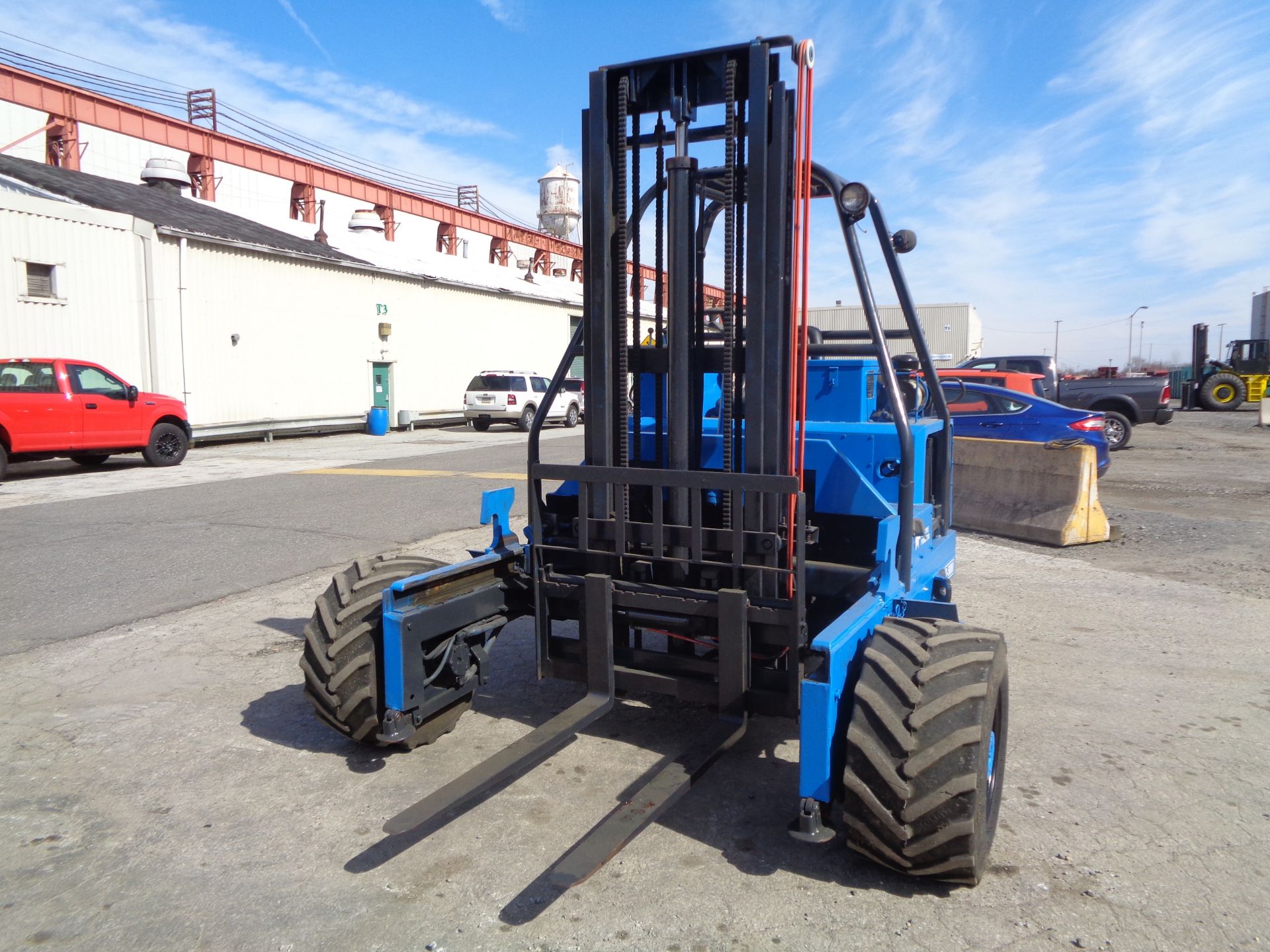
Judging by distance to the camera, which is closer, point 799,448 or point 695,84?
point 799,448

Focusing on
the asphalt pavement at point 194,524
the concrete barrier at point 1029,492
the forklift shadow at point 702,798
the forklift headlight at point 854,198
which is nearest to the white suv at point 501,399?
the asphalt pavement at point 194,524

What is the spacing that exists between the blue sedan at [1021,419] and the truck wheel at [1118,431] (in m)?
8.15

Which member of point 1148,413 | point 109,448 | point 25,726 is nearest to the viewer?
point 25,726

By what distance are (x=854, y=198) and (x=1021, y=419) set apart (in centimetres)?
957

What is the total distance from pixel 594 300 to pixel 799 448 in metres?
1.11

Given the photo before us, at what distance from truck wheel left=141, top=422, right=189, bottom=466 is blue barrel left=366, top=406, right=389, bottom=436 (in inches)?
331

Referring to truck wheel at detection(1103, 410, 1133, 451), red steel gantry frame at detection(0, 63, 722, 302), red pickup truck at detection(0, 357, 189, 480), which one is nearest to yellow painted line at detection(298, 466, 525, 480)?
red pickup truck at detection(0, 357, 189, 480)

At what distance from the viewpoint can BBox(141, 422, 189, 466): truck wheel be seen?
16.5m

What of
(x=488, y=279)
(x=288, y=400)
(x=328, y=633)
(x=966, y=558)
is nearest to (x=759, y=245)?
(x=328, y=633)

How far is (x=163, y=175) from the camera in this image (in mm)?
26047

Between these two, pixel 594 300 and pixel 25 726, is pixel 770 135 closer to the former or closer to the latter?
pixel 594 300

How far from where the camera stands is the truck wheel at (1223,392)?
1364 inches

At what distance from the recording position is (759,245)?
3.48 meters

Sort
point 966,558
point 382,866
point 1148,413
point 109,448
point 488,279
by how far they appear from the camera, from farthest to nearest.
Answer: point 488,279, point 1148,413, point 109,448, point 966,558, point 382,866
